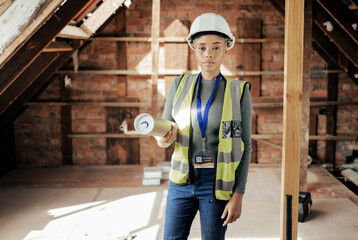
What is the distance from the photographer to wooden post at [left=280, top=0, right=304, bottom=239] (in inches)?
57.4

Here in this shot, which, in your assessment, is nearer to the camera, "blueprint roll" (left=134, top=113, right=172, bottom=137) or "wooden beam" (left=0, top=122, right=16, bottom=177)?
"blueprint roll" (left=134, top=113, right=172, bottom=137)

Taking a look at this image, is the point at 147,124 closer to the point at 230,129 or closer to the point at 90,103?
the point at 230,129

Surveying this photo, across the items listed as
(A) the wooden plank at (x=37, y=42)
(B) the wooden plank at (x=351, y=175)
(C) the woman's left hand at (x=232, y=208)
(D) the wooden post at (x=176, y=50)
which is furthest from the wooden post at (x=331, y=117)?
(C) the woman's left hand at (x=232, y=208)

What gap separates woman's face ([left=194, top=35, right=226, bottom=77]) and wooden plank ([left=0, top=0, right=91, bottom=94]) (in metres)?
1.82

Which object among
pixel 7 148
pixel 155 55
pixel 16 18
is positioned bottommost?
pixel 7 148

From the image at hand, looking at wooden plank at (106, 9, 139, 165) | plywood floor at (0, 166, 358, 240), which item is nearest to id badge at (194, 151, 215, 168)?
plywood floor at (0, 166, 358, 240)

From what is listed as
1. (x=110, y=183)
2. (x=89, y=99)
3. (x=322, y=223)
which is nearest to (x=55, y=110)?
(x=89, y=99)

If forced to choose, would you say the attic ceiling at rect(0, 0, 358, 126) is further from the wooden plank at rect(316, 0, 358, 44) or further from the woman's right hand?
the woman's right hand

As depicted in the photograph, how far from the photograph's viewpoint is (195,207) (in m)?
1.51

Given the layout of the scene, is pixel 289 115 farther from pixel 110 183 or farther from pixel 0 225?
pixel 110 183

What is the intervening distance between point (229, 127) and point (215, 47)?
0.34 metres

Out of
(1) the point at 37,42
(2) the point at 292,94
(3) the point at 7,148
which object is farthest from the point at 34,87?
(2) the point at 292,94

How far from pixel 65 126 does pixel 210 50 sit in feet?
13.3

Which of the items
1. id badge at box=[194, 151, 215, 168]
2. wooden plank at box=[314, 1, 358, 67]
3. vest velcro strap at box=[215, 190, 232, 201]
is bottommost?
vest velcro strap at box=[215, 190, 232, 201]
